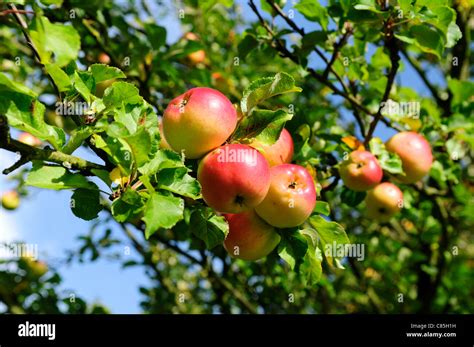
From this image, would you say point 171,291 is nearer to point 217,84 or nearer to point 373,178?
point 217,84

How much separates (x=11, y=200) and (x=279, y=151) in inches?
112

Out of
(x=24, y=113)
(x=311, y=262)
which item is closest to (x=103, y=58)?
(x=24, y=113)

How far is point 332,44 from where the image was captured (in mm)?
1765

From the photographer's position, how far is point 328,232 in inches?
50.2

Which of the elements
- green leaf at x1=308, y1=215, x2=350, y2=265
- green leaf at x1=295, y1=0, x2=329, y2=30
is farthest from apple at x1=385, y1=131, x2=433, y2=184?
green leaf at x1=308, y1=215, x2=350, y2=265

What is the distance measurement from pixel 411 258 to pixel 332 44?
5.25 feet

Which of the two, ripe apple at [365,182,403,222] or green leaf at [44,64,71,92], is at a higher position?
green leaf at [44,64,71,92]

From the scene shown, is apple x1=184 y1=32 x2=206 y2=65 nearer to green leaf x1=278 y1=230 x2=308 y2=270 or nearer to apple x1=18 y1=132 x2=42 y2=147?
apple x1=18 y1=132 x2=42 y2=147

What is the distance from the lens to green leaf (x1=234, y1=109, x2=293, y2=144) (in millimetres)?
1108

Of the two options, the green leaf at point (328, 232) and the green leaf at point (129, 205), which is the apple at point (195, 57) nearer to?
the green leaf at point (328, 232)

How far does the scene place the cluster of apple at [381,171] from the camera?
1.54m

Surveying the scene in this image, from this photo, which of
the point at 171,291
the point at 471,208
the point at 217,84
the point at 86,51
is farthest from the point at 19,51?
the point at 471,208

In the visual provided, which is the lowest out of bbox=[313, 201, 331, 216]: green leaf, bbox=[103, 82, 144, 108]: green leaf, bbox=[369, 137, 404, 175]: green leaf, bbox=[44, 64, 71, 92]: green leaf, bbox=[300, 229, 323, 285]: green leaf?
bbox=[300, 229, 323, 285]: green leaf

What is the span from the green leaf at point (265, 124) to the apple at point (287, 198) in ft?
0.33
